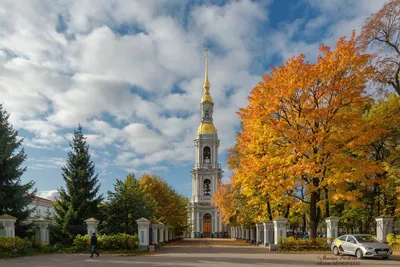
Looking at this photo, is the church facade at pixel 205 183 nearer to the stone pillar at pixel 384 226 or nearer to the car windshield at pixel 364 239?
the stone pillar at pixel 384 226

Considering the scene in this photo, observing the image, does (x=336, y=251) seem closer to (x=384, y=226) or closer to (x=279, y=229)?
(x=279, y=229)

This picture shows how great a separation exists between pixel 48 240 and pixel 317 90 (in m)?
20.6


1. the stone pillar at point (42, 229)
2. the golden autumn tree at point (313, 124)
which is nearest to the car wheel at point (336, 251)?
the golden autumn tree at point (313, 124)

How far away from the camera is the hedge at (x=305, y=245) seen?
24.9 meters

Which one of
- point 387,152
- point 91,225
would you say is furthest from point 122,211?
point 387,152

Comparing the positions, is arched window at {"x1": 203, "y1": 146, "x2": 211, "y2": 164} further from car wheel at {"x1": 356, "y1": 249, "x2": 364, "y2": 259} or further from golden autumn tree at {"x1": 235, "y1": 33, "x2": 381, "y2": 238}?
car wheel at {"x1": 356, "y1": 249, "x2": 364, "y2": 259}

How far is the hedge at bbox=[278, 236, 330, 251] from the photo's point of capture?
24.9 meters

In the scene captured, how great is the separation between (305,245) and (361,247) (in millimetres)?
5692

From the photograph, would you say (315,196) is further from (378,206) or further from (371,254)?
(378,206)

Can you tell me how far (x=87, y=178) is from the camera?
30.7 meters

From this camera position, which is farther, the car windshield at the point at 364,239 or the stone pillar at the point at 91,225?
the stone pillar at the point at 91,225

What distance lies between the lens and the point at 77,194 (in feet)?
98.8

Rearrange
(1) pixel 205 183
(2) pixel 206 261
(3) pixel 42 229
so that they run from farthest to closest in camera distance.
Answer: (1) pixel 205 183 < (3) pixel 42 229 < (2) pixel 206 261

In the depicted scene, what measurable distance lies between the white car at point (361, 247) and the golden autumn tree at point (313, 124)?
240cm
